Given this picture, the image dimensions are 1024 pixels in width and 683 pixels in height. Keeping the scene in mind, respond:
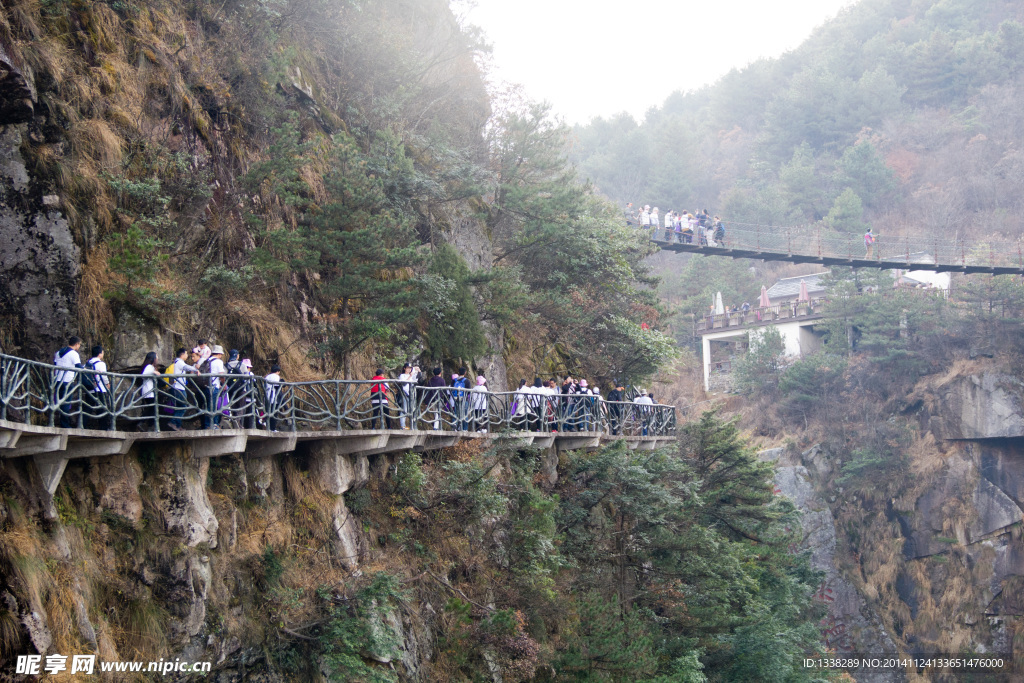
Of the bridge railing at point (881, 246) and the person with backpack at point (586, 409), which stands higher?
the bridge railing at point (881, 246)

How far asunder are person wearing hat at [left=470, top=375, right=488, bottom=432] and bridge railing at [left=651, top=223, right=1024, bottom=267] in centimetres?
1710

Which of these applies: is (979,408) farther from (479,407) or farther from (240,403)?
(240,403)

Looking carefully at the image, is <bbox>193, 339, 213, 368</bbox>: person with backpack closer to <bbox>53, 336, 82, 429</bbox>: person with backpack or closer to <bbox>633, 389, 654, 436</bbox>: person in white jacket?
<bbox>53, 336, 82, 429</bbox>: person with backpack

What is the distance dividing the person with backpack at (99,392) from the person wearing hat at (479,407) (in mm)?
6247

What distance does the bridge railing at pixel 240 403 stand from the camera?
8.52 meters

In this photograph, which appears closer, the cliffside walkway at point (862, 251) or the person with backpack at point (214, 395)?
the person with backpack at point (214, 395)

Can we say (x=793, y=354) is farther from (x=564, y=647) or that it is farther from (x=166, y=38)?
(x=166, y=38)

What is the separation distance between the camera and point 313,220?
43.2 ft

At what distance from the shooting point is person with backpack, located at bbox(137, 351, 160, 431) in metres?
9.29

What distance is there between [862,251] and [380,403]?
37349 millimetres

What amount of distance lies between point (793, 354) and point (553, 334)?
22654mm

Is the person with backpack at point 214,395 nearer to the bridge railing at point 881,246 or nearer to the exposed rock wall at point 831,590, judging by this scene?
the bridge railing at point 881,246

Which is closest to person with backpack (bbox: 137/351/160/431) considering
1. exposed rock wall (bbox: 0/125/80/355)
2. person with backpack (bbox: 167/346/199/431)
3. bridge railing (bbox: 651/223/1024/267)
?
person with backpack (bbox: 167/346/199/431)

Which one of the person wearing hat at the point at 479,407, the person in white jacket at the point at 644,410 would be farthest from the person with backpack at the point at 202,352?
the person in white jacket at the point at 644,410
